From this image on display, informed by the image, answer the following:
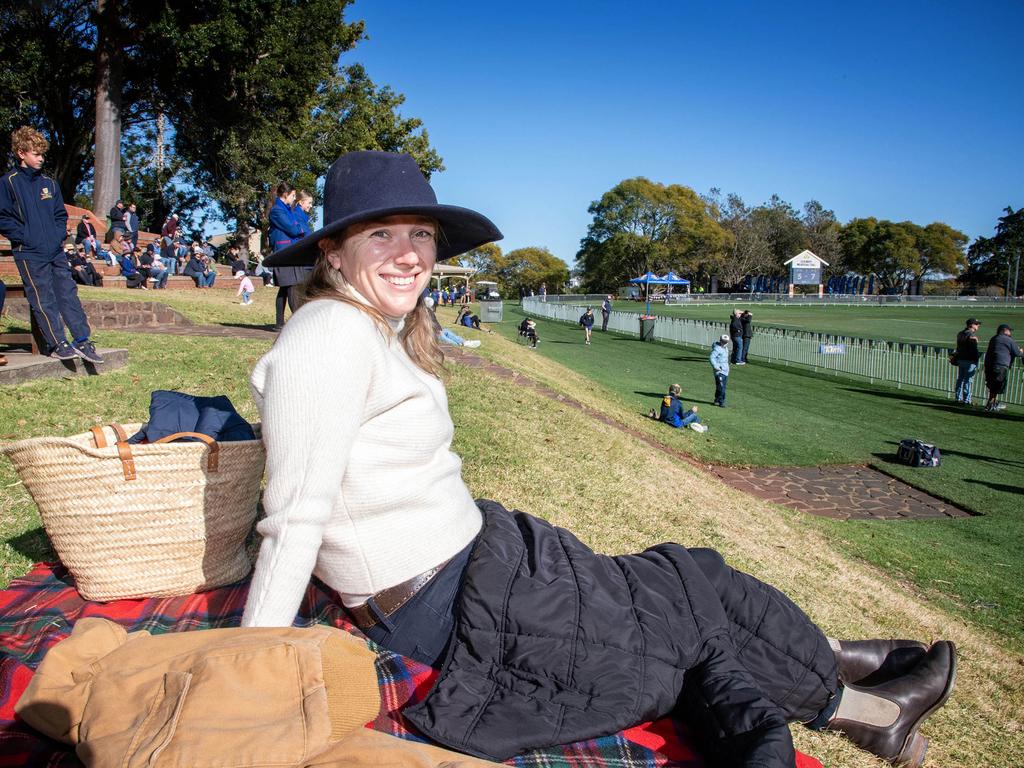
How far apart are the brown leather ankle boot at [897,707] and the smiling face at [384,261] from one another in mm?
1914

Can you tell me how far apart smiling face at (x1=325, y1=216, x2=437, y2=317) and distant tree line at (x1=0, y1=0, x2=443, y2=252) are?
24806 mm

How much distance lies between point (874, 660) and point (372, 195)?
2309 mm

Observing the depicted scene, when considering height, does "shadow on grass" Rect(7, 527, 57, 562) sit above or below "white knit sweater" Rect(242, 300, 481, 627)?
below

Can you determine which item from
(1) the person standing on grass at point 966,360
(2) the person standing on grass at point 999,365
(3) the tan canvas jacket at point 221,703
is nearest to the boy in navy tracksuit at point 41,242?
(3) the tan canvas jacket at point 221,703

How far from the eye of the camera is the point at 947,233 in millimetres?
88250

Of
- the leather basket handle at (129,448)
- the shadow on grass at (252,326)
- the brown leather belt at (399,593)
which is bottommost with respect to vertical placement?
the brown leather belt at (399,593)

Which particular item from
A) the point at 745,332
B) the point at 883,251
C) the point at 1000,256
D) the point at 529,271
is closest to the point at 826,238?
the point at 883,251

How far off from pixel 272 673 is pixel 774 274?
96.6 meters

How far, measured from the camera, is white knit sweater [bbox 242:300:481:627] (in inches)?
68.7

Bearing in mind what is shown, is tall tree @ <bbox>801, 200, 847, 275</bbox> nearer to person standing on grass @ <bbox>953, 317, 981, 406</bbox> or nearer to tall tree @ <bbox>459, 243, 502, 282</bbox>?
tall tree @ <bbox>459, 243, 502, 282</bbox>

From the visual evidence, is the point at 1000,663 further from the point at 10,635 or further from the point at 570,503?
the point at 10,635

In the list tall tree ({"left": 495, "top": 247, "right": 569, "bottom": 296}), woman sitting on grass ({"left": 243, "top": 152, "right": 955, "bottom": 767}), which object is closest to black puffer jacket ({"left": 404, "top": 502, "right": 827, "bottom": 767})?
woman sitting on grass ({"left": 243, "top": 152, "right": 955, "bottom": 767})

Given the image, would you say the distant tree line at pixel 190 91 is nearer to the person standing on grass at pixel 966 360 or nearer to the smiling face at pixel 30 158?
the smiling face at pixel 30 158

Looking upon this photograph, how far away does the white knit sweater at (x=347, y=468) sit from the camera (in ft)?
5.73
